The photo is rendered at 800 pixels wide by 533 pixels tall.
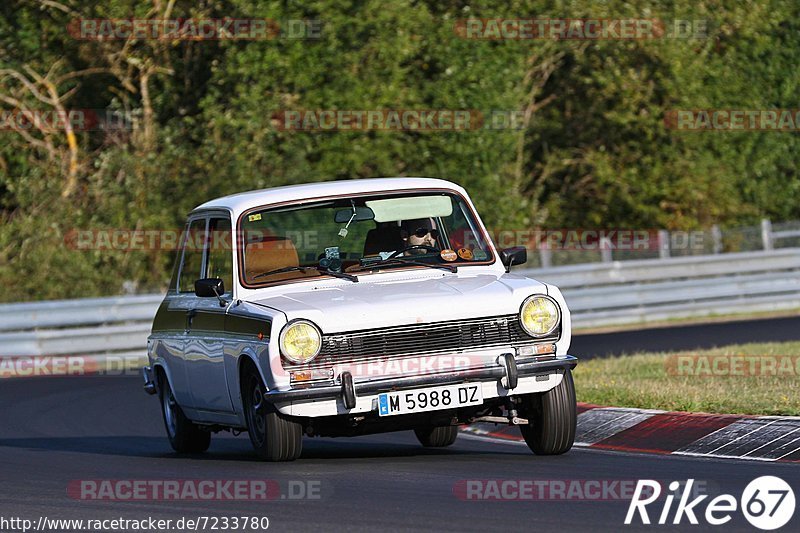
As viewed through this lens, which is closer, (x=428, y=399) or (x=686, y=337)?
(x=428, y=399)

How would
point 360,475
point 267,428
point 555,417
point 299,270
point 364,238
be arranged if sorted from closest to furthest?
point 360,475
point 267,428
point 555,417
point 299,270
point 364,238

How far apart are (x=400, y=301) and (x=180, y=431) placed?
284cm

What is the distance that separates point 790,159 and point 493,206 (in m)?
7.99

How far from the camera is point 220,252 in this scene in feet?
36.6

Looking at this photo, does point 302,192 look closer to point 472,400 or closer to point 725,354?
point 472,400

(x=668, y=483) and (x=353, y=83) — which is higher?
(x=353, y=83)

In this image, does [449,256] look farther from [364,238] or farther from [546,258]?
[546,258]

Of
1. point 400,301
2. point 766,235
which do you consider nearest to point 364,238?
point 400,301

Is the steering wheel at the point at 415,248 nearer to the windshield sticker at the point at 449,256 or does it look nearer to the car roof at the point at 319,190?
the windshield sticker at the point at 449,256

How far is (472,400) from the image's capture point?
9172mm

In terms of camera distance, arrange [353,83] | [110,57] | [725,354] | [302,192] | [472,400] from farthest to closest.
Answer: [110,57] < [353,83] < [725,354] < [302,192] < [472,400]

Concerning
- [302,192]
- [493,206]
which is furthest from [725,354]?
[493,206]

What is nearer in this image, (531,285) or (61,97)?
(531,285)

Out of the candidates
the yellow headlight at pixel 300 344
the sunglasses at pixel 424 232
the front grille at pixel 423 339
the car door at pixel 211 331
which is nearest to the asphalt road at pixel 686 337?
the sunglasses at pixel 424 232
